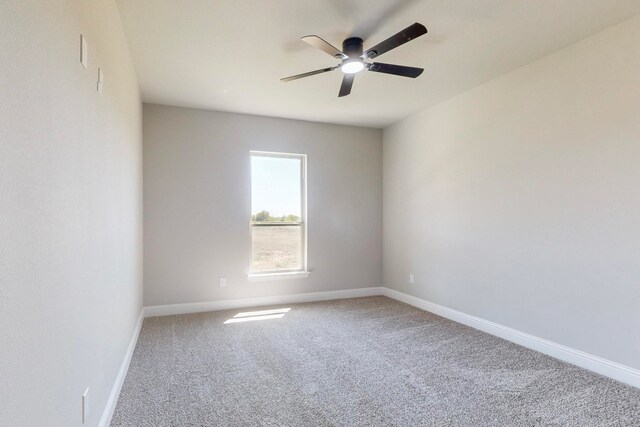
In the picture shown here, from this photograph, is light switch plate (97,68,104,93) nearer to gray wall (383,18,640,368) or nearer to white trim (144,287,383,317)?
white trim (144,287,383,317)

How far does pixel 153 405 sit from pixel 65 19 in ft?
7.31

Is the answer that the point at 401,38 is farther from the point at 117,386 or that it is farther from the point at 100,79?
the point at 117,386

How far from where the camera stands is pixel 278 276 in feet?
16.3

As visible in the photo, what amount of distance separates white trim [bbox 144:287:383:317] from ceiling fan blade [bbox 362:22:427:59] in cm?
346

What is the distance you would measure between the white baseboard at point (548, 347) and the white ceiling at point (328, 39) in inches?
101

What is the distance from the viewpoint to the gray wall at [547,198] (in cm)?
265

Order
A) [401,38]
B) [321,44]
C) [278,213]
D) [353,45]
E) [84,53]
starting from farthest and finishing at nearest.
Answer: [278,213] < [353,45] < [321,44] < [401,38] < [84,53]

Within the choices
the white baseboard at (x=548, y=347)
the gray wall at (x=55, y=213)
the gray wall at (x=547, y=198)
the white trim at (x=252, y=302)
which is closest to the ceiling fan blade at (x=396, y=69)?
the gray wall at (x=547, y=198)

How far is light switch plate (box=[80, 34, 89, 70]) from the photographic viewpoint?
1555 mm

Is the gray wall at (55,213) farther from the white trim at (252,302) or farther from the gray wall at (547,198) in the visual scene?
the gray wall at (547,198)

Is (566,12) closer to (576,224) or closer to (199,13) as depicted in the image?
(576,224)

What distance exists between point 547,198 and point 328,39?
93.3 inches

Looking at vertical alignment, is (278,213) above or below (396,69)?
below

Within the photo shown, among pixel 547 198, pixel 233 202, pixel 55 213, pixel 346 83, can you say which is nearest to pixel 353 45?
pixel 346 83
